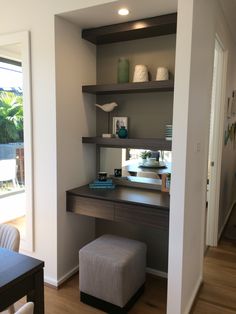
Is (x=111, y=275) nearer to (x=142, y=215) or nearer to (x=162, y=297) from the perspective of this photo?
(x=142, y=215)

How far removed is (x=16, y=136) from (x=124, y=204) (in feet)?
4.24

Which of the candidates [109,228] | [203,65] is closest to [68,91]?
[203,65]

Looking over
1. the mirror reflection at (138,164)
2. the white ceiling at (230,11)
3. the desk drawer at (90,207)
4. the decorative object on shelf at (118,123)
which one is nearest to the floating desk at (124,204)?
the desk drawer at (90,207)

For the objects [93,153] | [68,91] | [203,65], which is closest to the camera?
[203,65]

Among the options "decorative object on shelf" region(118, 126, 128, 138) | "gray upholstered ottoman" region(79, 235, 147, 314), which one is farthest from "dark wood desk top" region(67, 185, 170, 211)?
"decorative object on shelf" region(118, 126, 128, 138)

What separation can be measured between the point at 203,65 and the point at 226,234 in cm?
246

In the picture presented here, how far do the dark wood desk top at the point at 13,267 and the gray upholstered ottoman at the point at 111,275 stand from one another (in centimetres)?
84

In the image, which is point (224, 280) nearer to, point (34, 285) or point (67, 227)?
point (67, 227)

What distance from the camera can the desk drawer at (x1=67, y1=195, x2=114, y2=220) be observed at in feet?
7.85

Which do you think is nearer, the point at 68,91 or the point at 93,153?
the point at 68,91

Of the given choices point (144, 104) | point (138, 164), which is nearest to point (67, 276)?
point (138, 164)

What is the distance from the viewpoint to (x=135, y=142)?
246 cm

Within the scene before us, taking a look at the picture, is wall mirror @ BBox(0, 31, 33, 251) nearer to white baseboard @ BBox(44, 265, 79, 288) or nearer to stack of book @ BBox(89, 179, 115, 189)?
white baseboard @ BBox(44, 265, 79, 288)

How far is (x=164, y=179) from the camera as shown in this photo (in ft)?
8.31
